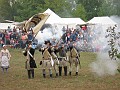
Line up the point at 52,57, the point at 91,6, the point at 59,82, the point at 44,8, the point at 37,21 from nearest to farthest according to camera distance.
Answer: the point at 59,82 < the point at 52,57 < the point at 37,21 < the point at 44,8 < the point at 91,6

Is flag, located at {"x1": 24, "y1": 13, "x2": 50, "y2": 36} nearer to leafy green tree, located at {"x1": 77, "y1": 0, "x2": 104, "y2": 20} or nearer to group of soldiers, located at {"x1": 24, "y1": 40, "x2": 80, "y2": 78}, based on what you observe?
group of soldiers, located at {"x1": 24, "y1": 40, "x2": 80, "y2": 78}

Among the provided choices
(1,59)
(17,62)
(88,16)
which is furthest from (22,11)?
A: (1,59)

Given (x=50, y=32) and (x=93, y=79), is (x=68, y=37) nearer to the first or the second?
(x=50, y=32)

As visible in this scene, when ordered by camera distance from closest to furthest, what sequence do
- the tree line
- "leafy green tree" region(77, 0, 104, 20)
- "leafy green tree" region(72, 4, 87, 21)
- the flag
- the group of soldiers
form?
the group of soldiers → the flag → the tree line → "leafy green tree" region(72, 4, 87, 21) → "leafy green tree" region(77, 0, 104, 20)

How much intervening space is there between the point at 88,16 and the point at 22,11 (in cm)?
974

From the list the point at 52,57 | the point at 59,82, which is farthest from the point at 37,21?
the point at 59,82

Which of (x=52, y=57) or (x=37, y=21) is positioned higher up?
(x=37, y=21)

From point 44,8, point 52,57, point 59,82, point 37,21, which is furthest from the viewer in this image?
point 44,8

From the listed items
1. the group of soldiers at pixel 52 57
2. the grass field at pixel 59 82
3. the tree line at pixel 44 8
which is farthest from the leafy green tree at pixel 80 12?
the group of soldiers at pixel 52 57

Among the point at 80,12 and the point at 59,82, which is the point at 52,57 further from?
the point at 80,12

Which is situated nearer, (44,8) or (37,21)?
(37,21)

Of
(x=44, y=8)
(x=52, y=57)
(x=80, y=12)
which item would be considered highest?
(x=44, y=8)

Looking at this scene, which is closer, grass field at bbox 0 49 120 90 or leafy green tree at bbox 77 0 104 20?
grass field at bbox 0 49 120 90

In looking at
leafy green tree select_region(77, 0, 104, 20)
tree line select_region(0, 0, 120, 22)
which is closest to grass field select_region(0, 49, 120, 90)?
tree line select_region(0, 0, 120, 22)
